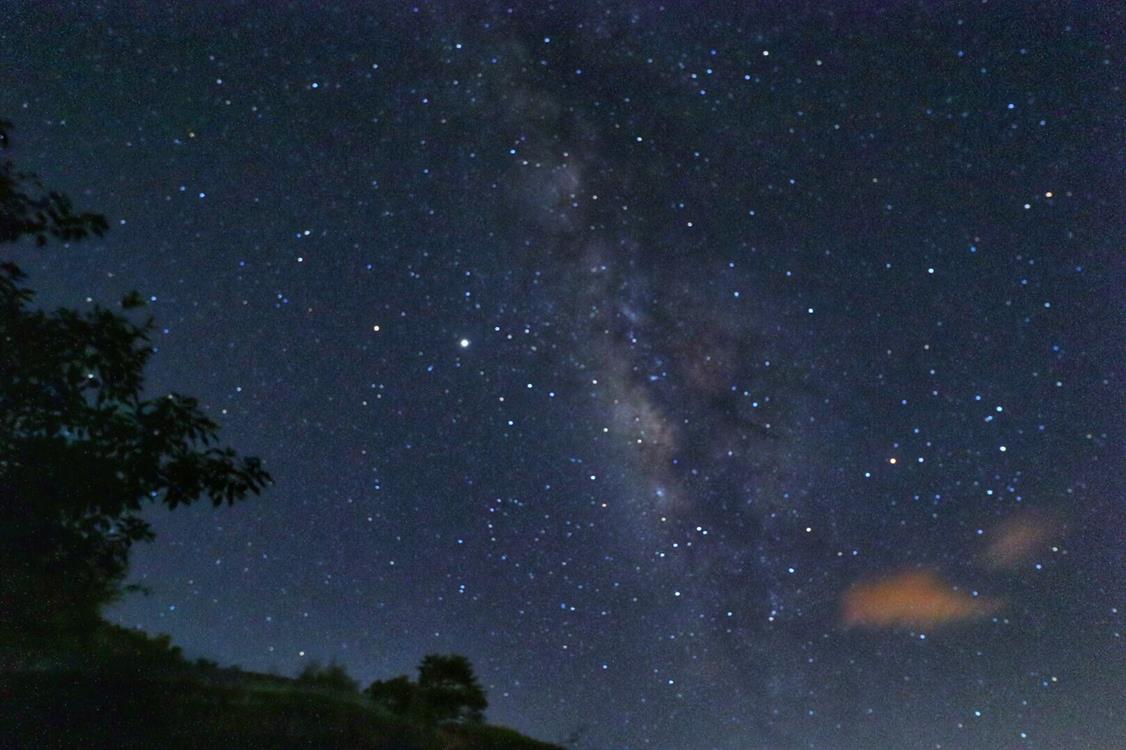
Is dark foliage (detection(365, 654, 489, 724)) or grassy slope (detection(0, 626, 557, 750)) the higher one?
dark foliage (detection(365, 654, 489, 724))

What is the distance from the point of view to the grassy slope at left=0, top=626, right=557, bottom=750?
6.95m

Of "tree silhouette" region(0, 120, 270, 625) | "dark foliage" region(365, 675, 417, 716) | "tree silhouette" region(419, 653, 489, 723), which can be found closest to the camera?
"tree silhouette" region(0, 120, 270, 625)

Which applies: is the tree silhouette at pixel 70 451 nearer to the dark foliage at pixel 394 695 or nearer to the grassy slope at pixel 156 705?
the grassy slope at pixel 156 705

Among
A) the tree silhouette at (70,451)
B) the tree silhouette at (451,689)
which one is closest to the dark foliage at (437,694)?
the tree silhouette at (451,689)

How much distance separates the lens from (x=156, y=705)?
784 centimetres

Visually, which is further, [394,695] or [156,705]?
[394,695]

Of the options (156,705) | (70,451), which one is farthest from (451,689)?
(70,451)

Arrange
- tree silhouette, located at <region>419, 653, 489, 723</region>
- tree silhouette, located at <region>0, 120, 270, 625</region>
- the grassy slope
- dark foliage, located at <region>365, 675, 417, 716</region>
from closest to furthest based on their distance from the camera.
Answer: tree silhouette, located at <region>0, 120, 270, 625</region> → the grassy slope → dark foliage, located at <region>365, 675, 417, 716</region> → tree silhouette, located at <region>419, 653, 489, 723</region>

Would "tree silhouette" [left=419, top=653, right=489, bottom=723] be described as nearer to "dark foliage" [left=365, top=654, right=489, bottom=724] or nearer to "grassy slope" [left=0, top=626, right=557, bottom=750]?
"dark foliage" [left=365, top=654, right=489, bottom=724]

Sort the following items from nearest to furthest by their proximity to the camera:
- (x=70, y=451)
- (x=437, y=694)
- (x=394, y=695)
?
(x=70, y=451), (x=394, y=695), (x=437, y=694)

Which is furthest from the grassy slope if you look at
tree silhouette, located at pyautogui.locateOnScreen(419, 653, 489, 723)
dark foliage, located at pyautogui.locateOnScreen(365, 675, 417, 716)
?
tree silhouette, located at pyautogui.locateOnScreen(419, 653, 489, 723)

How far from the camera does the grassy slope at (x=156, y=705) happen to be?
6945 millimetres

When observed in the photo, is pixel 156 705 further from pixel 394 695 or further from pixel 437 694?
pixel 437 694

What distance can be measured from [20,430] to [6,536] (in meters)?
0.60
